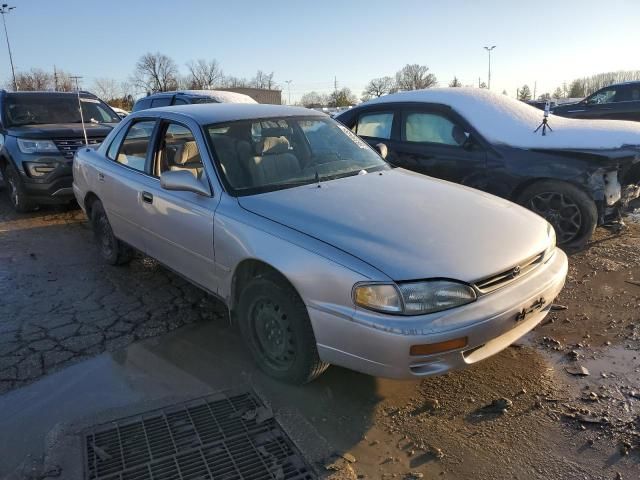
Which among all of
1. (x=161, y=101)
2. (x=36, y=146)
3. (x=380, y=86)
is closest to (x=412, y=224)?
(x=36, y=146)

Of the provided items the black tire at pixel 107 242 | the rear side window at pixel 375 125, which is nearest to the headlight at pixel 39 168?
the black tire at pixel 107 242

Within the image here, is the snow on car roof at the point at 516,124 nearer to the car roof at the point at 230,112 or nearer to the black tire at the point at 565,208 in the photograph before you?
the black tire at the point at 565,208

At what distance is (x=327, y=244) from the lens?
2.68 metres

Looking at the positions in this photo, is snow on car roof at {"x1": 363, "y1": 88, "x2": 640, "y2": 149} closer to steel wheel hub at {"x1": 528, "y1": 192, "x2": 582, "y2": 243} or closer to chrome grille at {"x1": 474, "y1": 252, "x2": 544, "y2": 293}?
steel wheel hub at {"x1": 528, "y1": 192, "x2": 582, "y2": 243}

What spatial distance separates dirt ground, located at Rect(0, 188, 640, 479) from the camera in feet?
8.20

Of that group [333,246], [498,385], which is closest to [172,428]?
[333,246]

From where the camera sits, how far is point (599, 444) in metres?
2.56

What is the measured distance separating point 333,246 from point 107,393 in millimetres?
1657

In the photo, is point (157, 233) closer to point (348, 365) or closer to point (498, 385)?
point (348, 365)

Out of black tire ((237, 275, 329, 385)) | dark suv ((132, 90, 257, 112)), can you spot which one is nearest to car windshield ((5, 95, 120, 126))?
dark suv ((132, 90, 257, 112))

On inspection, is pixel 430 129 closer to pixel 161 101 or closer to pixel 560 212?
pixel 560 212

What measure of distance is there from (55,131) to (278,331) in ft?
18.9

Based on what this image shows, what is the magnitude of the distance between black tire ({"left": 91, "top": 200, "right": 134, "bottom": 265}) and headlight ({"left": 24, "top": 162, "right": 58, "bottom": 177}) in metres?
2.15

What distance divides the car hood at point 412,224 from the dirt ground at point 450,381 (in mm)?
836
